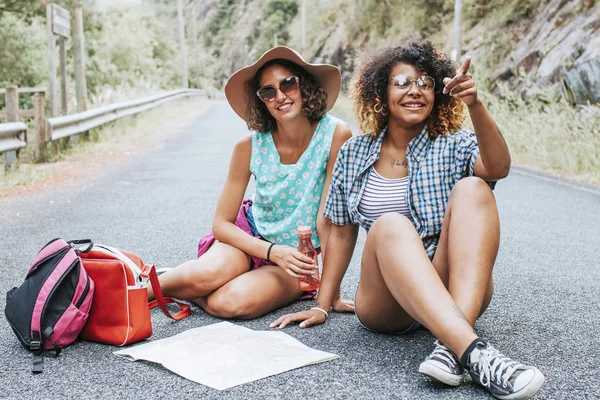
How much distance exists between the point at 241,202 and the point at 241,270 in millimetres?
402

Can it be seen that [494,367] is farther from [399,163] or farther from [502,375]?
[399,163]

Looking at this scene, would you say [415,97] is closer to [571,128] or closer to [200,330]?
[200,330]

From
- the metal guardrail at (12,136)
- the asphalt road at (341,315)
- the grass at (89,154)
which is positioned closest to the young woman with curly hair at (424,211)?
the asphalt road at (341,315)

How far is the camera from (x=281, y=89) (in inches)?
147

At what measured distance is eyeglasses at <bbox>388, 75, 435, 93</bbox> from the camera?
3258 millimetres

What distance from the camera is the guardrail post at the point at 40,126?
10.1 metres

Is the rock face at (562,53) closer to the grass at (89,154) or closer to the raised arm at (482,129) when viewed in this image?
the grass at (89,154)

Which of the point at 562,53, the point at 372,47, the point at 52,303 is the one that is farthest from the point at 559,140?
the point at 52,303

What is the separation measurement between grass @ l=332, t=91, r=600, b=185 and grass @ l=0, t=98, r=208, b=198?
13.6ft

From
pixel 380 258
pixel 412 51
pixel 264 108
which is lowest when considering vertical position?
pixel 380 258

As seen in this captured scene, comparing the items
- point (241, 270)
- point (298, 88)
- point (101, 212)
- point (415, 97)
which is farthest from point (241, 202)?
point (101, 212)

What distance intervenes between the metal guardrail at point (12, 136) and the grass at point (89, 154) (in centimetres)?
46

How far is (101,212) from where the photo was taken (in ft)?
23.0

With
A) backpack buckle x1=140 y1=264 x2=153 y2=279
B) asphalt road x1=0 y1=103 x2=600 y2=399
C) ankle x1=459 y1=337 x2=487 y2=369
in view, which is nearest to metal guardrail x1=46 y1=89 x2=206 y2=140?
asphalt road x1=0 y1=103 x2=600 y2=399
